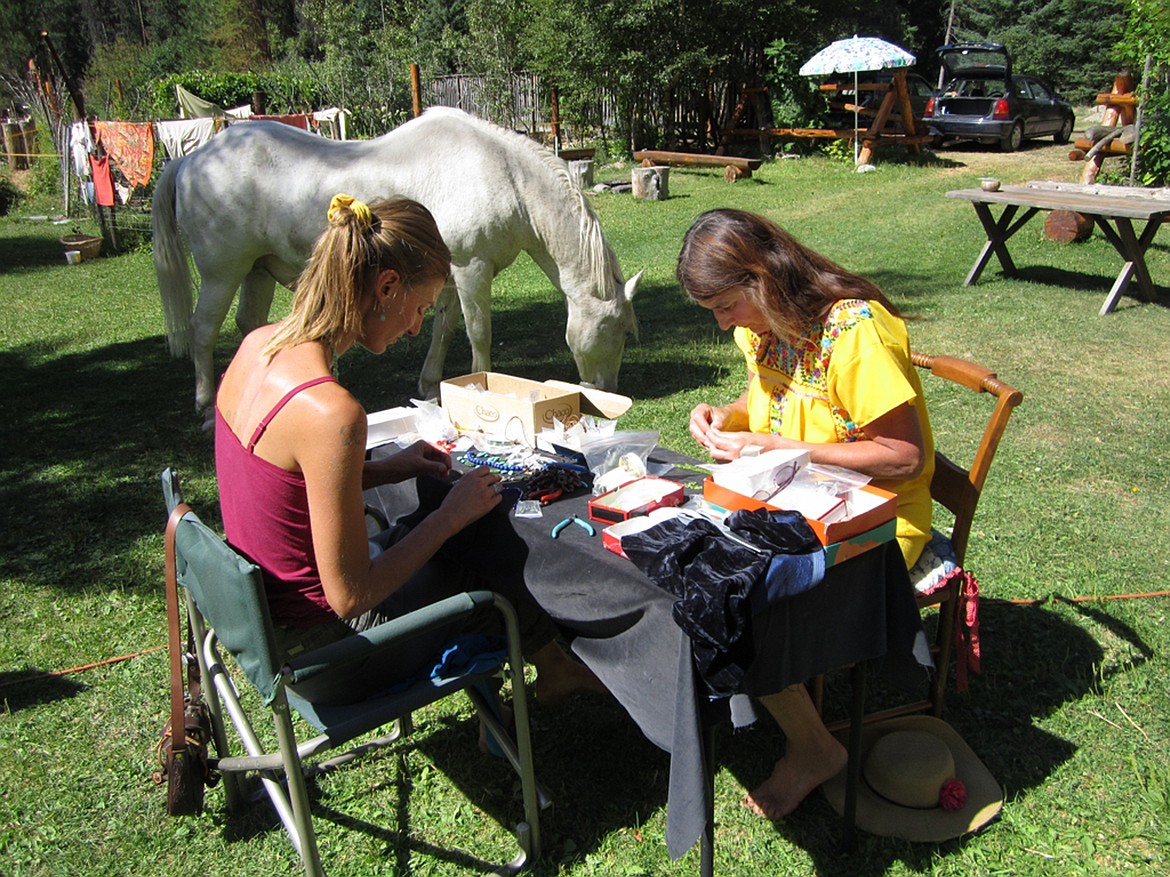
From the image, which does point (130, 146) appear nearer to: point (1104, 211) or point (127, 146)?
point (127, 146)

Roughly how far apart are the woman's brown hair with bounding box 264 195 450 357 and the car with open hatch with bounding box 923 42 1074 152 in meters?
18.3

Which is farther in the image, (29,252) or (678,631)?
(29,252)

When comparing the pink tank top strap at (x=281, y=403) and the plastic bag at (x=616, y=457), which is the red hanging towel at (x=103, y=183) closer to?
the plastic bag at (x=616, y=457)

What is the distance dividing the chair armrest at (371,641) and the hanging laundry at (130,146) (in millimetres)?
13580

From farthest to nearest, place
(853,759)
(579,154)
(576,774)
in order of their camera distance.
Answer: (579,154) < (576,774) < (853,759)

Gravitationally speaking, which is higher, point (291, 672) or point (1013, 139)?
point (1013, 139)

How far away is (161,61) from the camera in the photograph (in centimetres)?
4206

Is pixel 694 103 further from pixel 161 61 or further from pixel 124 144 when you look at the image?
pixel 161 61

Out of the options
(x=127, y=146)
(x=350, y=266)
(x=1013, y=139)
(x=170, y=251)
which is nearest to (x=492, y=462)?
(x=350, y=266)

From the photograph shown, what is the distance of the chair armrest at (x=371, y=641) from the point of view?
1.92 metres

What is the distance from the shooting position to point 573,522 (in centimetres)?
230

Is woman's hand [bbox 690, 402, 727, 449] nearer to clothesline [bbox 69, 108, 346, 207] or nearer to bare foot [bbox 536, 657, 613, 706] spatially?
bare foot [bbox 536, 657, 613, 706]

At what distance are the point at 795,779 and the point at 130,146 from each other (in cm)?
1425

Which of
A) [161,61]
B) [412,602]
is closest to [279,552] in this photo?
[412,602]
